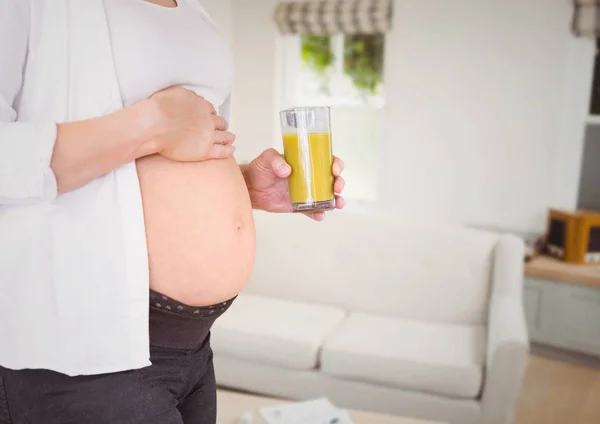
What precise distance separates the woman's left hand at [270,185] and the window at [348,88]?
2875 millimetres

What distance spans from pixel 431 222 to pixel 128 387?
8.45 ft

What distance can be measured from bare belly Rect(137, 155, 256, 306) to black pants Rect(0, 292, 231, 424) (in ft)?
0.11

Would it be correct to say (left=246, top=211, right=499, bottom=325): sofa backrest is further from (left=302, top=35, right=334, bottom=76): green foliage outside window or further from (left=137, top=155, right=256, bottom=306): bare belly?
(left=137, top=155, right=256, bottom=306): bare belly

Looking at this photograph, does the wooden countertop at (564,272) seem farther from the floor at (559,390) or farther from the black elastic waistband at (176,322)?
the black elastic waistband at (176,322)

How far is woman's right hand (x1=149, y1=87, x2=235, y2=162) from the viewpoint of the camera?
0.80 m

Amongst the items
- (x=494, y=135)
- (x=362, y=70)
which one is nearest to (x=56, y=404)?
(x=494, y=135)

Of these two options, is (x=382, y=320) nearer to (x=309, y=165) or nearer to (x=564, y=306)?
(x=564, y=306)

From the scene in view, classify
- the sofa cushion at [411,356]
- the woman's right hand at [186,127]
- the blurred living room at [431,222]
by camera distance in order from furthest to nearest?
1. the blurred living room at [431,222]
2. the sofa cushion at [411,356]
3. the woman's right hand at [186,127]

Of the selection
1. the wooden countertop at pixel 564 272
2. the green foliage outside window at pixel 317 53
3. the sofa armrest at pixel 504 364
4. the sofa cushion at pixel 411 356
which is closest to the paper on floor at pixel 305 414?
the sofa cushion at pixel 411 356

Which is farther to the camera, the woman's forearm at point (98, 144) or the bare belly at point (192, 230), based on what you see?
the bare belly at point (192, 230)

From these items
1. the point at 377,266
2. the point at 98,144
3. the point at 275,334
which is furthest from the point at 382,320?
the point at 98,144

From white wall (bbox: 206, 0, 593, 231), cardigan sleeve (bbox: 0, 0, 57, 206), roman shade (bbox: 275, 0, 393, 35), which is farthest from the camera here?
roman shade (bbox: 275, 0, 393, 35)

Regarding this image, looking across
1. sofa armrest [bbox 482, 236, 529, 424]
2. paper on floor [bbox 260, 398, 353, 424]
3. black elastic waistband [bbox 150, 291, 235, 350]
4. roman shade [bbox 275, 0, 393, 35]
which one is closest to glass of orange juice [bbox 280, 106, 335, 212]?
black elastic waistband [bbox 150, 291, 235, 350]

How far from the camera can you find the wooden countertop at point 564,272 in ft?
9.99
